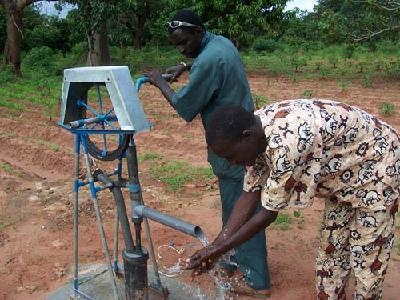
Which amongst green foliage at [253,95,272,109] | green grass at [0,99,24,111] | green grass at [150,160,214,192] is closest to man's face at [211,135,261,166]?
green grass at [150,160,214,192]

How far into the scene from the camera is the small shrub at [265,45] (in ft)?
72.6

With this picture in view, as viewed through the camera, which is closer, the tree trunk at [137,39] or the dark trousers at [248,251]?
the dark trousers at [248,251]

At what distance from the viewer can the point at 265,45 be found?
22375 mm

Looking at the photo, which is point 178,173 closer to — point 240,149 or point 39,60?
point 240,149

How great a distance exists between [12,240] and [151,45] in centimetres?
2069

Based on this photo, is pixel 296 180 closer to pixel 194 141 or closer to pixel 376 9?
pixel 194 141

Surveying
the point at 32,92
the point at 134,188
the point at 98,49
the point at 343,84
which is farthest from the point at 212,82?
the point at 98,49

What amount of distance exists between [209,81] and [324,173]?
85 centimetres

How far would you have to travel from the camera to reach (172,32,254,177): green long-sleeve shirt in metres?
2.54

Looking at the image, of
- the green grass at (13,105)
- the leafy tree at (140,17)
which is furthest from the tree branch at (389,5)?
the leafy tree at (140,17)

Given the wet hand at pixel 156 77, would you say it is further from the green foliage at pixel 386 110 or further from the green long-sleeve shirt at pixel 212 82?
the green foliage at pixel 386 110

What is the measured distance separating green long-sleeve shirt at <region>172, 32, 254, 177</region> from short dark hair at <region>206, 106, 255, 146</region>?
78 centimetres

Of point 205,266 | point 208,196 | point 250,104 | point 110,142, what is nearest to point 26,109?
point 110,142

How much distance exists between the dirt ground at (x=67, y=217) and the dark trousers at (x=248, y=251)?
187 millimetres
